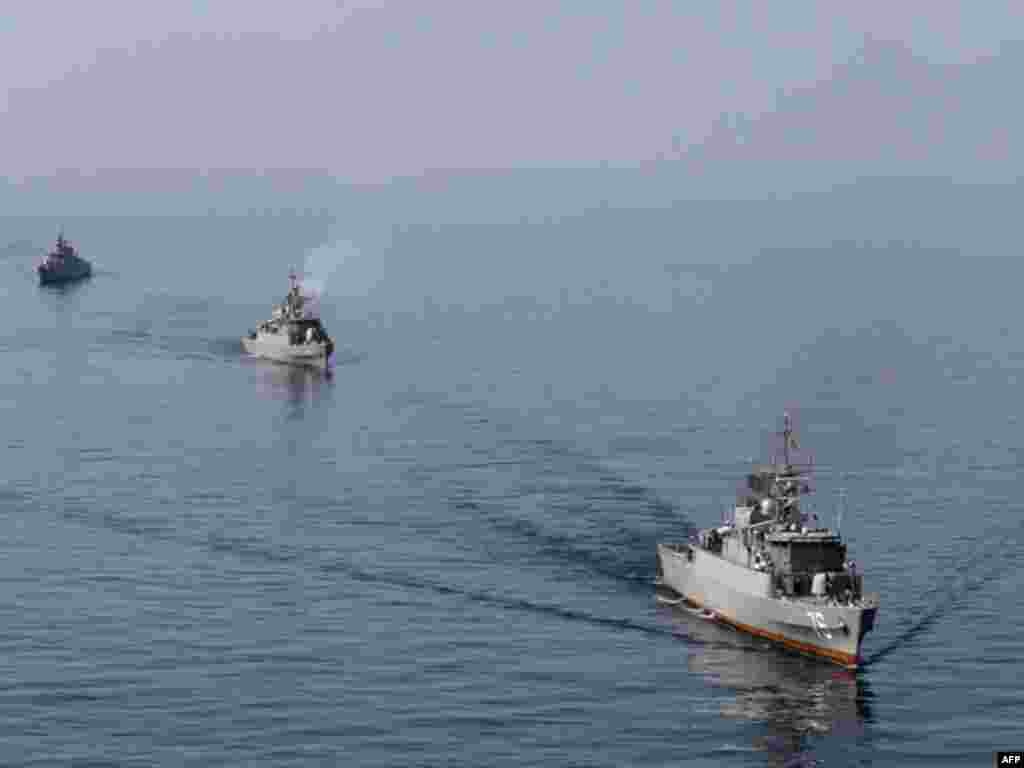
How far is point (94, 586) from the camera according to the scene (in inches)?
4274

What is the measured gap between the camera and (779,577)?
102 metres

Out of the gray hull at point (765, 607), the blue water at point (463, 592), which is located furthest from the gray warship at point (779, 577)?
the blue water at point (463, 592)

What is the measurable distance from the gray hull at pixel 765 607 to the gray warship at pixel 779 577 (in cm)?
6

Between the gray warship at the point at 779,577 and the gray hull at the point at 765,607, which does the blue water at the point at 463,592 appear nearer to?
the gray hull at the point at 765,607

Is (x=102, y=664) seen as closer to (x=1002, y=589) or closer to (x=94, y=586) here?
(x=94, y=586)

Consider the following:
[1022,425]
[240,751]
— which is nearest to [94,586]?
[240,751]

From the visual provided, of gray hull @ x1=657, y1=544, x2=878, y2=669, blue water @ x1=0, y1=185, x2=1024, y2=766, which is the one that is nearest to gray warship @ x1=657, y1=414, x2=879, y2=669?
gray hull @ x1=657, y1=544, x2=878, y2=669

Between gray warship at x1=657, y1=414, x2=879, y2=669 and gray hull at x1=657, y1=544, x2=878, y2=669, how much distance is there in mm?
56

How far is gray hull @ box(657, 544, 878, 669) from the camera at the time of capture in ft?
314

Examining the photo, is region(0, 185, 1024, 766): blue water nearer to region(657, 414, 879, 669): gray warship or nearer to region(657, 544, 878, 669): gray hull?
region(657, 544, 878, 669): gray hull

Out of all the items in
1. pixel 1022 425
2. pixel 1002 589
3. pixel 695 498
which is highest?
pixel 1022 425

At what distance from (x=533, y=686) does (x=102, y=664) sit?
77.2ft

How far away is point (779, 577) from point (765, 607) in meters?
2.04

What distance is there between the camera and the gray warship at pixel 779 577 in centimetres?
9675
